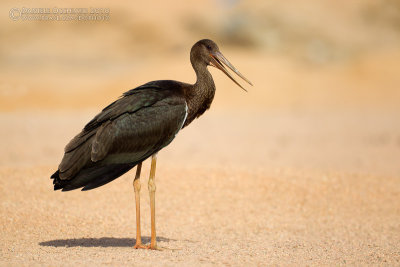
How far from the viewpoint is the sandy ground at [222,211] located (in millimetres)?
7129

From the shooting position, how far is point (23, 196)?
1006cm

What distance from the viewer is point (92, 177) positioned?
7.01m

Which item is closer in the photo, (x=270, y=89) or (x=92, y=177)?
(x=92, y=177)

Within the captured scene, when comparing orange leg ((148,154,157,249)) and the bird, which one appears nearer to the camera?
the bird

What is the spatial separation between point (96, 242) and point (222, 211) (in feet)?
9.21

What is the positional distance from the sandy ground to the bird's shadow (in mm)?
14

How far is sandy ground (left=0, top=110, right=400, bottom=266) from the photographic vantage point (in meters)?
7.13

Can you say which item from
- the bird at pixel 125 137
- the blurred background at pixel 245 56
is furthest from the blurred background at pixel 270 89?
the bird at pixel 125 137

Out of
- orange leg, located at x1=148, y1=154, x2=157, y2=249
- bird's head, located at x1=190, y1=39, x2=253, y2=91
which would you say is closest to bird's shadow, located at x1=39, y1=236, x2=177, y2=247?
orange leg, located at x1=148, y1=154, x2=157, y2=249

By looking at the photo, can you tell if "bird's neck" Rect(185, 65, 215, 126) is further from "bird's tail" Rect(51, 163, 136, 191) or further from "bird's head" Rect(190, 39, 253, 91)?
"bird's tail" Rect(51, 163, 136, 191)

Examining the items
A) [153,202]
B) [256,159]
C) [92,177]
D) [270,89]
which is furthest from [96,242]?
[270,89]

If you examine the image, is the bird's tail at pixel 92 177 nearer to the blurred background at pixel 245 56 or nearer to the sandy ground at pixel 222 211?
the sandy ground at pixel 222 211

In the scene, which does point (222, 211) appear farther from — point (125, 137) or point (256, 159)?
point (256, 159)

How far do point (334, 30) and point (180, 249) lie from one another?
1342 inches
